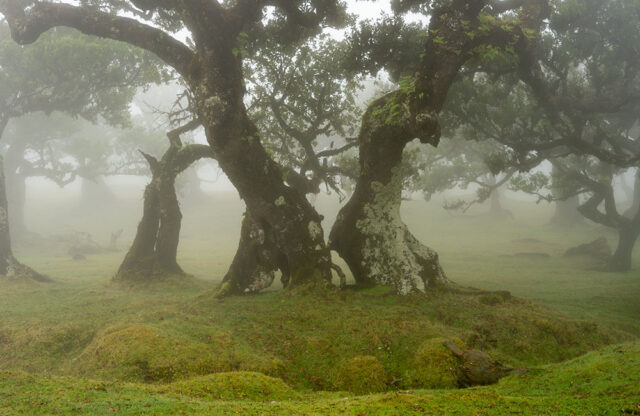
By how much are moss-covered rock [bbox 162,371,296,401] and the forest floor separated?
3 cm

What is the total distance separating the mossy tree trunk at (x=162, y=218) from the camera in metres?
17.7

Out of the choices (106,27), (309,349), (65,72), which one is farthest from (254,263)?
(65,72)

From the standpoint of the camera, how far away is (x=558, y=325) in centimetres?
960

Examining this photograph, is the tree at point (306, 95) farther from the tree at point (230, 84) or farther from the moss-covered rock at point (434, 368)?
the moss-covered rock at point (434, 368)

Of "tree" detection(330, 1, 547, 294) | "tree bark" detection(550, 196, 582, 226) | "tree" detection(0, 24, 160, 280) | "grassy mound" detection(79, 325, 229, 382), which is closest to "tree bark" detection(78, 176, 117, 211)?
"tree" detection(0, 24, 160, 280)

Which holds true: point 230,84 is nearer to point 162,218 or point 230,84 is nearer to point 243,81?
point 243,81

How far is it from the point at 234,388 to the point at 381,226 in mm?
7651

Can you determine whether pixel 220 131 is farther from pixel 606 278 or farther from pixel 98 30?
pixel 606 278

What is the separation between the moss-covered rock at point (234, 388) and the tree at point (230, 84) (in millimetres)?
5660

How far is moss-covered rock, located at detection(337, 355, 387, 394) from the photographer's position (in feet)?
24.3

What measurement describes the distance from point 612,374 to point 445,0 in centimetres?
1272

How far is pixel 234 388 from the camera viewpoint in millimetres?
6129

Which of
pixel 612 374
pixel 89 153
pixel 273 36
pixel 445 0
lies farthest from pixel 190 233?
pixel 612 374

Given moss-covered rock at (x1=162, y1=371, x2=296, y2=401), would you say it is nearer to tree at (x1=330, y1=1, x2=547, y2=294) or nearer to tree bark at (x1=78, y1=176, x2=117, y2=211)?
tree at (x1=330, y1=1, x2=547, y2=294)
